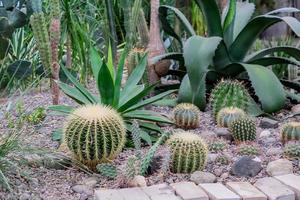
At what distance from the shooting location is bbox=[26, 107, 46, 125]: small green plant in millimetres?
3905

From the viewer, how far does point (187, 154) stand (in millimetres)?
2891

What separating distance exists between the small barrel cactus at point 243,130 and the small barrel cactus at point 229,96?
56 cm

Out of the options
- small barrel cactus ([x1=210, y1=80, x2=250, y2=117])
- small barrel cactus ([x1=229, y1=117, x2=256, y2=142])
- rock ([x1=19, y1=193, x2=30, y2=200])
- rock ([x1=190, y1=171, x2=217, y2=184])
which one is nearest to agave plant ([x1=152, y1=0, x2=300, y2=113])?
small barrel cactus ([x1=210, y1=80, x2=250, y2=117])

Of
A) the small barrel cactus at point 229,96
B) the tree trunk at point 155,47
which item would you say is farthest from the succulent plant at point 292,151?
the tree trunk at point 155,47

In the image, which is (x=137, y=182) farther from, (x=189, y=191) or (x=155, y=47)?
(x=155, y=47)

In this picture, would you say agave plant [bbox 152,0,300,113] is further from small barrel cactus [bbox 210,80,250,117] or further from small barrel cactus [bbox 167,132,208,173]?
small barrel cactus [bbox 167,132,208,173]

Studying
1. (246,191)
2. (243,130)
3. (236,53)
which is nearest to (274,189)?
(246,191)

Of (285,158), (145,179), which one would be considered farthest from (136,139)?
(285,158)

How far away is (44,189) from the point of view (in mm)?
2779

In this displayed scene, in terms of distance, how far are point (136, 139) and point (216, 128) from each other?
1.03 m

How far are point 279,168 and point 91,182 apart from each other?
109cm

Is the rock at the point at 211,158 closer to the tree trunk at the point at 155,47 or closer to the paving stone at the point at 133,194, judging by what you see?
the paving stone at the point at 133,194

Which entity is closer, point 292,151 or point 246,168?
point 246,168

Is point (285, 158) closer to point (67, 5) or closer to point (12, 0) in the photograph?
point (67, 5)
